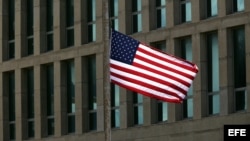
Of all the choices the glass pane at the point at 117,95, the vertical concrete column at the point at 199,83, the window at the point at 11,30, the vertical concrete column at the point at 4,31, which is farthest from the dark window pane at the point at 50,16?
the vertical concrete column at the point at 199,83

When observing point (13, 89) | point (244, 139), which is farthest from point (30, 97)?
point (244, 139)

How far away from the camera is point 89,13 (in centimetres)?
4694

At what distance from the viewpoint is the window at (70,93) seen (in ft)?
155

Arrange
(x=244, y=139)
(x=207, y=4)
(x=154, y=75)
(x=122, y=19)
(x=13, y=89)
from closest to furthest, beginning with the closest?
(x=244, y=139) < (x=154, y=75) < (x=207, y=4) < (x=122, y=19) < (x=13, y=89)

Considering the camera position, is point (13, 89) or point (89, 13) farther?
point (13, 89)

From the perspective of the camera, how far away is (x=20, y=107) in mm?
49688

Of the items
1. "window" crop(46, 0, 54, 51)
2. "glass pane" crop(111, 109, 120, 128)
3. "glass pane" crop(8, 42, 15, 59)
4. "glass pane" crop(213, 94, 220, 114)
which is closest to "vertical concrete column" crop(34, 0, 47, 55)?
"window" crop(46, 0, 54, 51)

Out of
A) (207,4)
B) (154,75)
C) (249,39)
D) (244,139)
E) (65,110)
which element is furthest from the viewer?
(65,110)

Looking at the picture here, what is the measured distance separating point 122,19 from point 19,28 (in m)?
7.61

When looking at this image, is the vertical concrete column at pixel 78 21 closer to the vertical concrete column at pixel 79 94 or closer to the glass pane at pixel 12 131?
the vertical concrete column at pixel 79 94

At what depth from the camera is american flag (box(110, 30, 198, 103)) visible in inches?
864

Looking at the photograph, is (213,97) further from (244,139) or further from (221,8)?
(244,139)

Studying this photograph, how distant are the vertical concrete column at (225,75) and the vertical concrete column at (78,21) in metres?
8.70

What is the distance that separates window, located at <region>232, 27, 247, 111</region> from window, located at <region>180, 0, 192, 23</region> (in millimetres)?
2631
